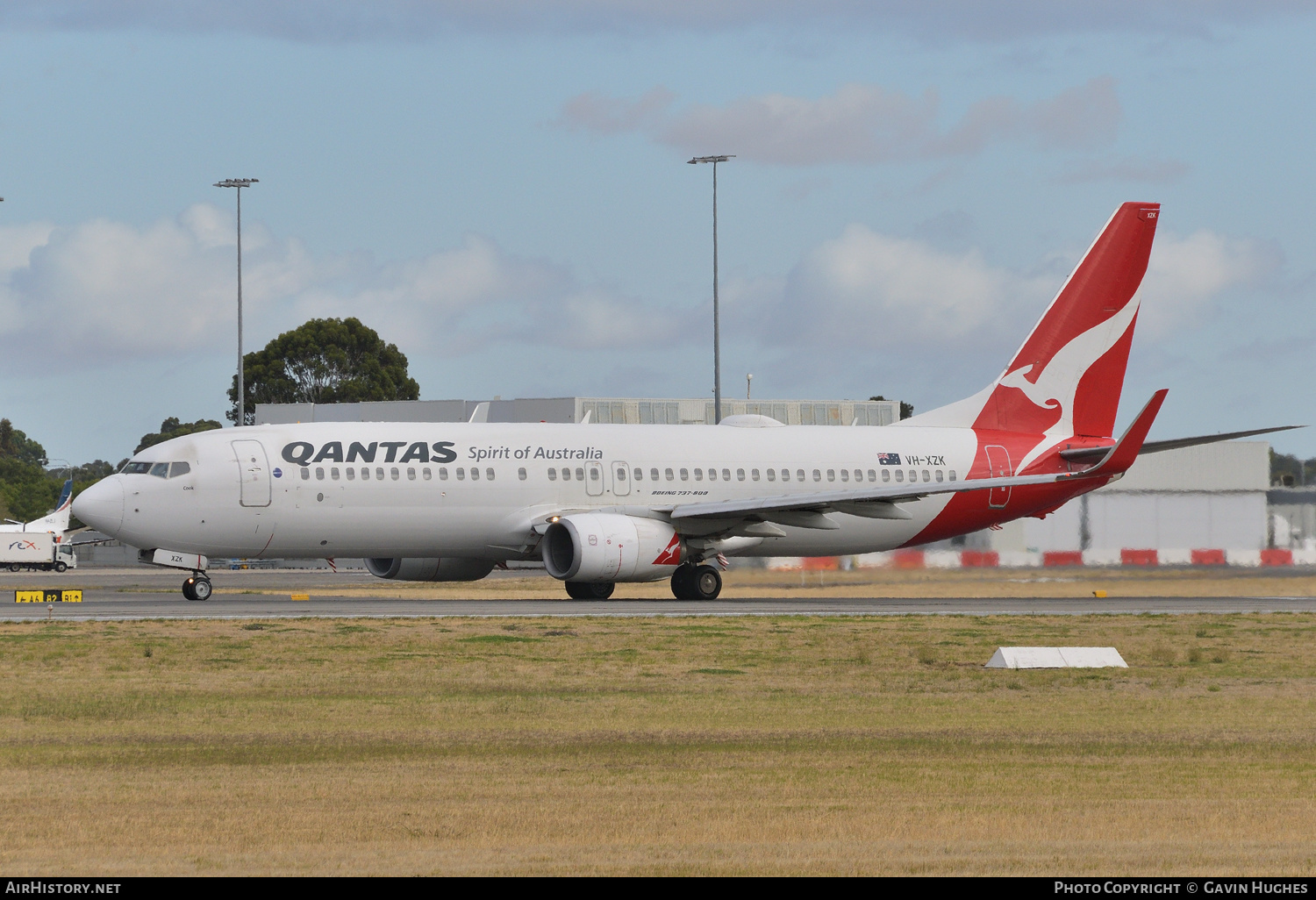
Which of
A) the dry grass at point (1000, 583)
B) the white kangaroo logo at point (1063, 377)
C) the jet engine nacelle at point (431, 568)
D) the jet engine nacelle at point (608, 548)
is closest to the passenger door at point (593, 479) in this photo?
the jet engine nacelle at point (608, 548)

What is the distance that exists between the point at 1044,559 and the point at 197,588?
66.9ft

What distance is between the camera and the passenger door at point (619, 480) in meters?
39.8

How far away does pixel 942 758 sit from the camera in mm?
14102

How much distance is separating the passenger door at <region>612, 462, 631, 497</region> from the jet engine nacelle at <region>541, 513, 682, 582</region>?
128cm

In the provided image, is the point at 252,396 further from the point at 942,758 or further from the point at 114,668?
the point at 942,758

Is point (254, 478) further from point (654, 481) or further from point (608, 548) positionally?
point (654, 481)

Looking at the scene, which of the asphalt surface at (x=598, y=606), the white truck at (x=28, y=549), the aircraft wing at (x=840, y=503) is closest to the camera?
the asphalt surface at (x=598, y=606)

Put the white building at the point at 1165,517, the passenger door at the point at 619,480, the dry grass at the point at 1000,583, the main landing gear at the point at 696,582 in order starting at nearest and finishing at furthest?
the main landing gear at the point at 696,582, the passenger door at the point at 619,480, the dry grass at the point at 1000,583, the white building at the point at 1165,517

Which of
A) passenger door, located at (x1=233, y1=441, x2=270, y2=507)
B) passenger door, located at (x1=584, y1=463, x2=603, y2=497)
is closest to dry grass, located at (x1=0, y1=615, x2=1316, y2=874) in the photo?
passenger door, located at (x1=233, y1=441, x2=270, y2=507)

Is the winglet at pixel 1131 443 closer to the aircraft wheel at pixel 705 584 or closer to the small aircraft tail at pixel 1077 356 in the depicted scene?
the small aircraft tail at pixel 1077 356

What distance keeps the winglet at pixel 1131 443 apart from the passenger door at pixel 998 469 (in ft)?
11.4

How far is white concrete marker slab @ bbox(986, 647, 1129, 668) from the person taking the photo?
854 inches

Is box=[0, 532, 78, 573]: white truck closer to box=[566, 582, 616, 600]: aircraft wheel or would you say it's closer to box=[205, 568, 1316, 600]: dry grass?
box=[205, 568, 1316, 600]: dry grass

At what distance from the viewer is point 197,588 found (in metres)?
36.8
